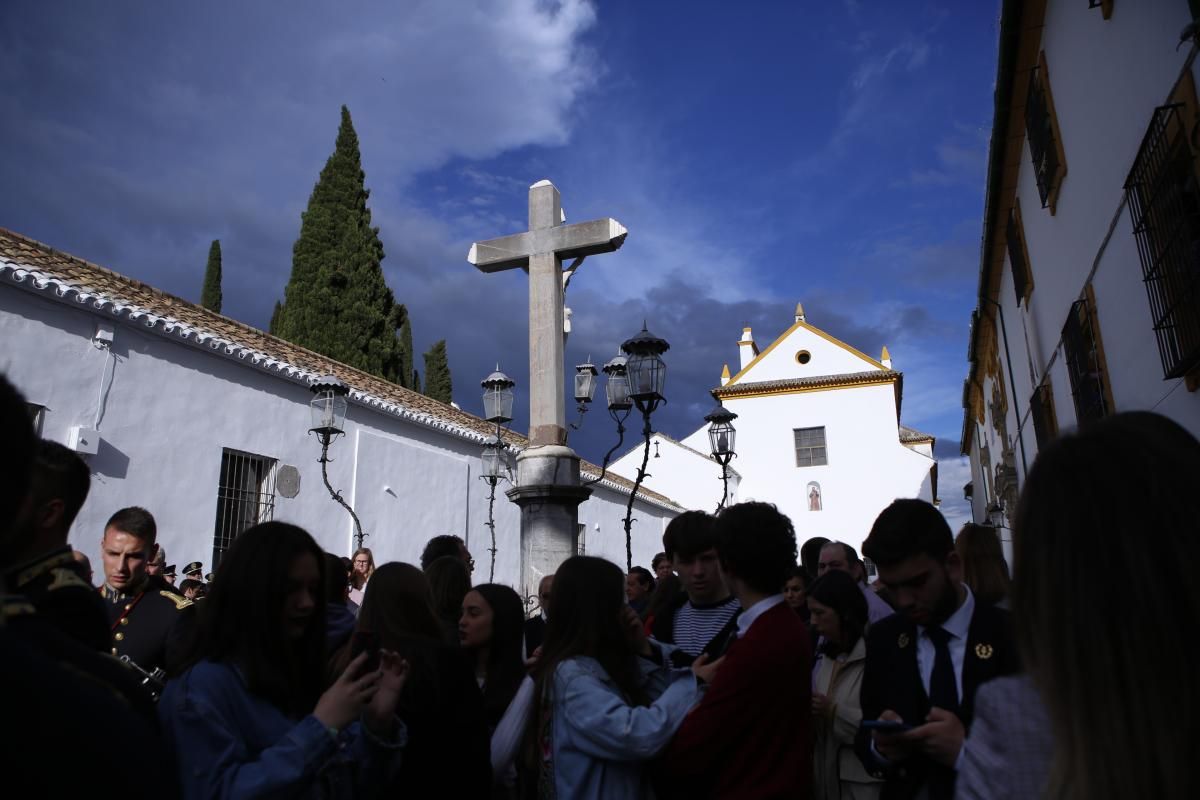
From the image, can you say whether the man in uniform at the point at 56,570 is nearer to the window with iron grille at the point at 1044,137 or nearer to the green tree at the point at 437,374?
the window with iron grille at the point at 1044,137

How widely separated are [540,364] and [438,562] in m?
3.19

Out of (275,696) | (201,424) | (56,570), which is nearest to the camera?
(56,570)

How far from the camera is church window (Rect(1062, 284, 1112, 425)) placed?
6.81 m

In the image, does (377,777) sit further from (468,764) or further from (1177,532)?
(1177,532)

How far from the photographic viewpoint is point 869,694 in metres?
2.53

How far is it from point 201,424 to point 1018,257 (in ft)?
36.8

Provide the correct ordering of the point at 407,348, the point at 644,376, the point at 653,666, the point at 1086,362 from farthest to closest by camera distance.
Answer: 1. the point at 407,348
2. the point at 1086,362
3. the point at 644,376
4. the point at 653,666

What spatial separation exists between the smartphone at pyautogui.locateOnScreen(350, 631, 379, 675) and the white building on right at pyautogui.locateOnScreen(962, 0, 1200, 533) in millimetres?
4721

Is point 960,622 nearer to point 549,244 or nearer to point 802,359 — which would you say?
point 549,244

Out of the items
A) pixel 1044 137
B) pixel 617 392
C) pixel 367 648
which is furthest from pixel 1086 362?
pixel 367 648

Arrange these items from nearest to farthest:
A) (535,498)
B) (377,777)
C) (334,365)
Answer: (377,777)
(535,498)
(334,365)

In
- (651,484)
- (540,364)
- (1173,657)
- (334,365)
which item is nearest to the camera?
(1173,657)

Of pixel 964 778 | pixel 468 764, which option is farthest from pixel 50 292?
pixel 964 778

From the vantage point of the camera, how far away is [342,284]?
869 inches
